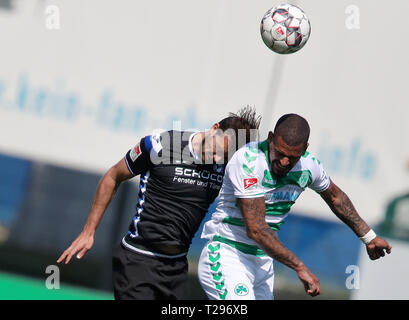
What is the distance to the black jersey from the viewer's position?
4551 millimetres

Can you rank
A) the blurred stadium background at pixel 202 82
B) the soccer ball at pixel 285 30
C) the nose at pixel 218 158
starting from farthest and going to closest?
1. the blurred stadium background at pixel 202 82
2. the soccer ball at pixel 285 30
3. the nose at pixel 218 158

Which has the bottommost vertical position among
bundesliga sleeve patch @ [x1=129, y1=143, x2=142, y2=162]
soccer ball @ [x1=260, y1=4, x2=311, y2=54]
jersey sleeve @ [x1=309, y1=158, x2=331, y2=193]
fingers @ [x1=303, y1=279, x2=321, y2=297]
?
fingers @ [x1=303, y1=279, x2=321, y2=297]

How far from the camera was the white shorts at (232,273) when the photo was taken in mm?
4379

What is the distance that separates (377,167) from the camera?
Answer: 7.89 m

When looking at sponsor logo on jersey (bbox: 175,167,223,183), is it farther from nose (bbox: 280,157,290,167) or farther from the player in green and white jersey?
nose (bbox: 280,157,290,167)

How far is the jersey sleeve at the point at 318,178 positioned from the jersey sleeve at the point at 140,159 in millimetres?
1048

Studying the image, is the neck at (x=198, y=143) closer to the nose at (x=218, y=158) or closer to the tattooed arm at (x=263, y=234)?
the nose at (x=218, y=158)

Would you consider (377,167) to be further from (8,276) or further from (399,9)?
(8,276)

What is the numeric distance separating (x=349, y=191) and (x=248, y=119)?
11.7 ft

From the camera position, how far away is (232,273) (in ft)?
14.5

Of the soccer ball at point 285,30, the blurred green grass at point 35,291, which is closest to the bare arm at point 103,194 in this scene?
the soccer ball at point 285,30

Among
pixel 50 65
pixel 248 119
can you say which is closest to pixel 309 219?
pixel 50 65

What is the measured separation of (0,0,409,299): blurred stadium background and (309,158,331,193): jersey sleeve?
10.2 ft

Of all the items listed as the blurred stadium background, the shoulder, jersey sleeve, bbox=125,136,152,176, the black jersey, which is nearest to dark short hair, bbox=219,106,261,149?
the shoulder
